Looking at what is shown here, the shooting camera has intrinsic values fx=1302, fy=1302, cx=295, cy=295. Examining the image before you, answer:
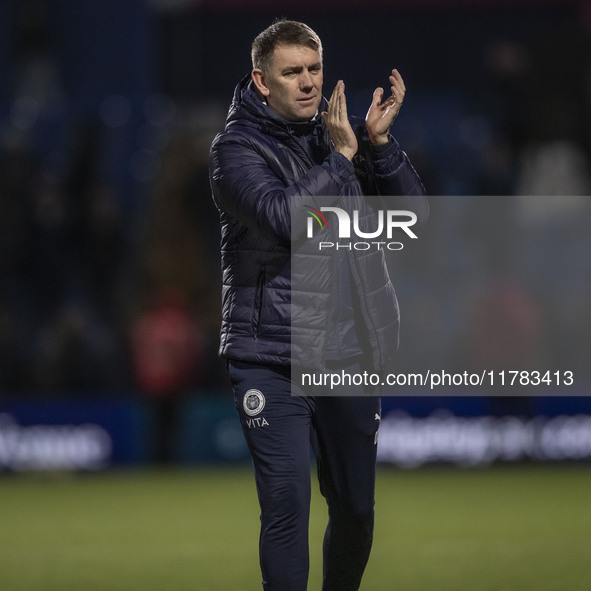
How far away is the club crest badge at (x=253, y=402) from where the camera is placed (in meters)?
4.94

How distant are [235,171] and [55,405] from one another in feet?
25.7

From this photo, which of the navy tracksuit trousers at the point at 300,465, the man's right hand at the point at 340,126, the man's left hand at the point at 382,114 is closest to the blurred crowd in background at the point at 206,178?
the navy tracksuit trousers at the point at 300,465

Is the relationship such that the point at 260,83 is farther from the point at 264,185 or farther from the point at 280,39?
the point at 264,185

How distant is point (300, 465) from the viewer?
4906mm

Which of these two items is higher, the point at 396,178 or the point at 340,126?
the point at 340,126

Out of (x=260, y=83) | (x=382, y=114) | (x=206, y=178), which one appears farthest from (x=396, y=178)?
(x=206, y=178)

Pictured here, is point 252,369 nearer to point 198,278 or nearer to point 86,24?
point 198,278

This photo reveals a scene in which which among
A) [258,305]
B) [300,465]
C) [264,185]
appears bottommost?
[300,465]

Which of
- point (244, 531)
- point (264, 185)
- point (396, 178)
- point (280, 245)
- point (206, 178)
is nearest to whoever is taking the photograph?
point (264, 185)

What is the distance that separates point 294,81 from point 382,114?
1.18 feet

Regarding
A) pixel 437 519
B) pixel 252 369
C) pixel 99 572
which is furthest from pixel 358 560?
pixel 437 519

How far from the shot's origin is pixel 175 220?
13375 millimetres

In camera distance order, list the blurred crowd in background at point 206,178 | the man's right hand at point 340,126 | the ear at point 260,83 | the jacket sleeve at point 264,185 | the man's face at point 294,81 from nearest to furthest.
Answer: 1. the jacket sleeve at point 264,185
2. the man's right hand at point 340,126
3. the man's face at point 294,81
4. the ear at point 260,83
5. the blurred crowd in background at point 206,178

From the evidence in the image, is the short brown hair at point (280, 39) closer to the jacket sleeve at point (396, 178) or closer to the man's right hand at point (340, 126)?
the man's right hand at point (340, 126)
